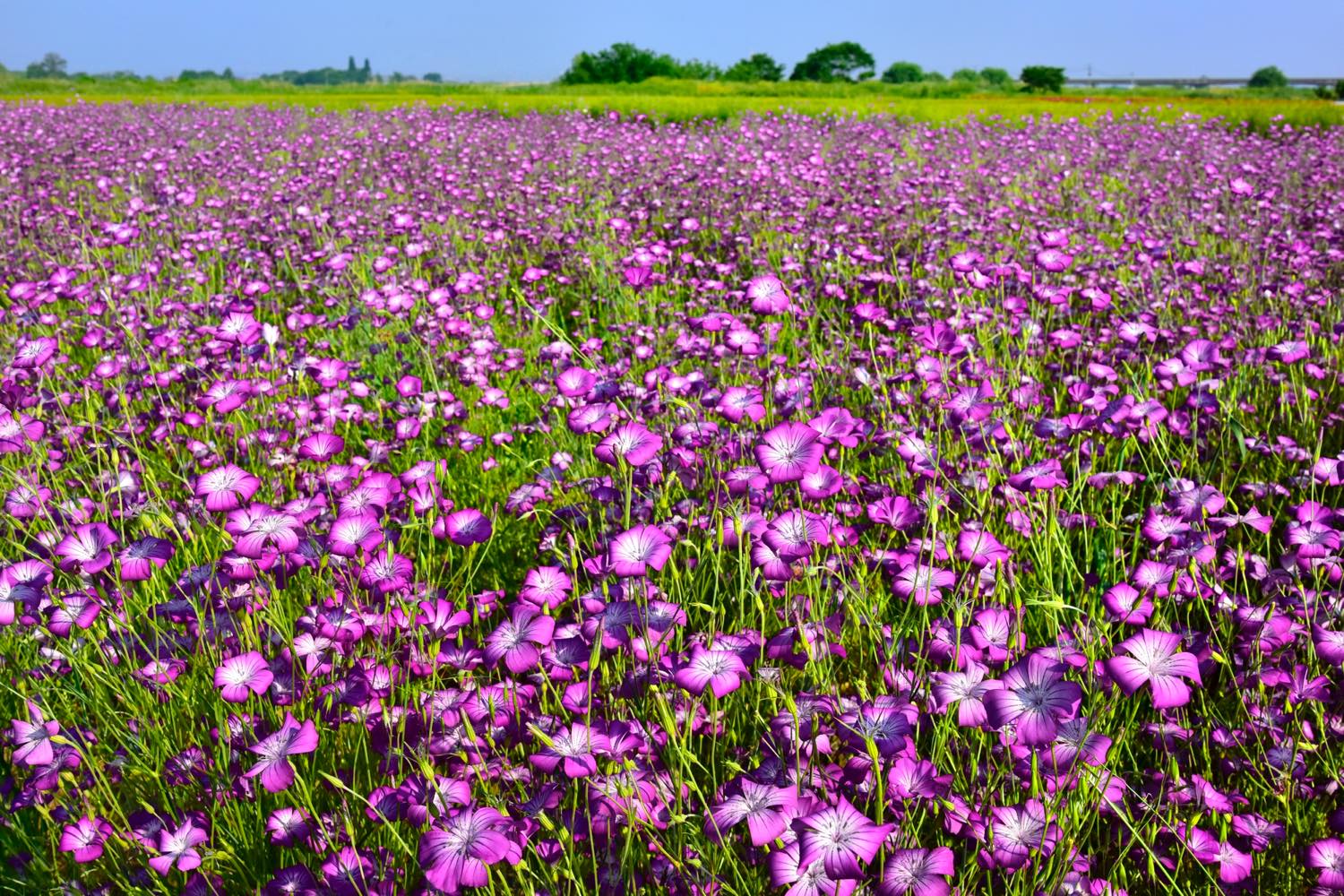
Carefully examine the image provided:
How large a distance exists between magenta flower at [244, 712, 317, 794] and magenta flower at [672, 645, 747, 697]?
2.16ft

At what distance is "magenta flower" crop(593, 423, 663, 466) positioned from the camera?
1.85 metres

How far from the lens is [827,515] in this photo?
6.51ft

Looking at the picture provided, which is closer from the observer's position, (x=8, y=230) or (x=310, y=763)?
(x=310, y=763)

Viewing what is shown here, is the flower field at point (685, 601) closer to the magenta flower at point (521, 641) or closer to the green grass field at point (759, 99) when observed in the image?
the magenta flower at point (521, 641)

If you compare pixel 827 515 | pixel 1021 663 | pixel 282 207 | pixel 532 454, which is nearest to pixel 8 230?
pixel 282 207

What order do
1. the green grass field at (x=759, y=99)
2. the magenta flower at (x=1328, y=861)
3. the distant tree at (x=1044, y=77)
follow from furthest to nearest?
the distant tree at (x=1044, y=77) → the green grass field at (x=759, y=99) → the magenta flower at (x=1328, y=861)

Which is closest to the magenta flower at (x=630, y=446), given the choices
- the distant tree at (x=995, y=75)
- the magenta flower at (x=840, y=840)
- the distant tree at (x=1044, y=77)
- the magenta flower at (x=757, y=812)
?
the magenta flower at (x=757, y=812)

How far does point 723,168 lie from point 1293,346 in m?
6.32

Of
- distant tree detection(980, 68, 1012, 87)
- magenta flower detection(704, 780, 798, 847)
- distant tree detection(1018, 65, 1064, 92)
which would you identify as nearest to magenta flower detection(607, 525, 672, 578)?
magenta flower detection(704, 780, 798, 847)

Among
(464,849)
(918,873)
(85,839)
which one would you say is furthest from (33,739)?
(918,873)

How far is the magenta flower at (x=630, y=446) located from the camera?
185 cm

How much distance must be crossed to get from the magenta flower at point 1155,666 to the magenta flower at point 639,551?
30.8 inches

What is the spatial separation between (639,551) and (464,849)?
62 cm

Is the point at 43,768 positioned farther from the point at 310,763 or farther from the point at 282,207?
the point at 282,207
